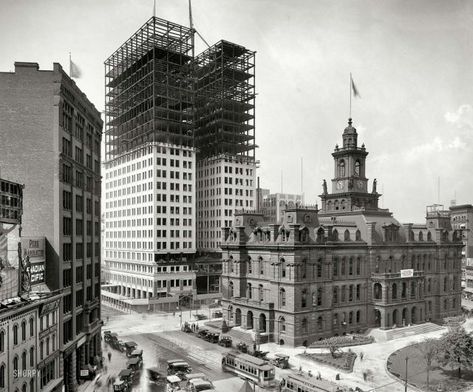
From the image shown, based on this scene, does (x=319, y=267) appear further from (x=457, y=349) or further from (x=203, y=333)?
(x=457, y=349)

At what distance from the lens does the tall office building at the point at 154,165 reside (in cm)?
11219

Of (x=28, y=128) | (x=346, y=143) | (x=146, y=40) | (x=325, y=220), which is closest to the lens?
(x=28, y=128)

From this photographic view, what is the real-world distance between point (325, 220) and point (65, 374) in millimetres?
54529

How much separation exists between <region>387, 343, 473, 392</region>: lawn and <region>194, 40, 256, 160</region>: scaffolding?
74.7m

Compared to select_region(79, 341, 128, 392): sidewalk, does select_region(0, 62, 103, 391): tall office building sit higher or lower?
higher

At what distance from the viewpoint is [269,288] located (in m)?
76.6

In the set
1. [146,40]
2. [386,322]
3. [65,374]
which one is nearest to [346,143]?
[386,322]

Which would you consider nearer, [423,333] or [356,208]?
[423,333]

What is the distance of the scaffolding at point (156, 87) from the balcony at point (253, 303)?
5030 cm

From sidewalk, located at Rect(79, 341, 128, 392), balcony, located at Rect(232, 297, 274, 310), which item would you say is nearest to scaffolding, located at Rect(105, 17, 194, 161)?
balcony, located at Rect(232, 297, 274, 310)

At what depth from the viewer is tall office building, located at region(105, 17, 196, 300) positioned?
368 feet

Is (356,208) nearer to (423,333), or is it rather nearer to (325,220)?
(325,220)

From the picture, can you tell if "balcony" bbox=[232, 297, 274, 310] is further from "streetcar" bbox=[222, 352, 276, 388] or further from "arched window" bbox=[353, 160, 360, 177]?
"arched window" bbox=[353, 160, 360, 177]

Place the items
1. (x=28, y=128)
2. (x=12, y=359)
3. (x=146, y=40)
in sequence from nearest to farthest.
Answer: (x=12, y=359), (x=28, y=128), (x=146, y=40)
